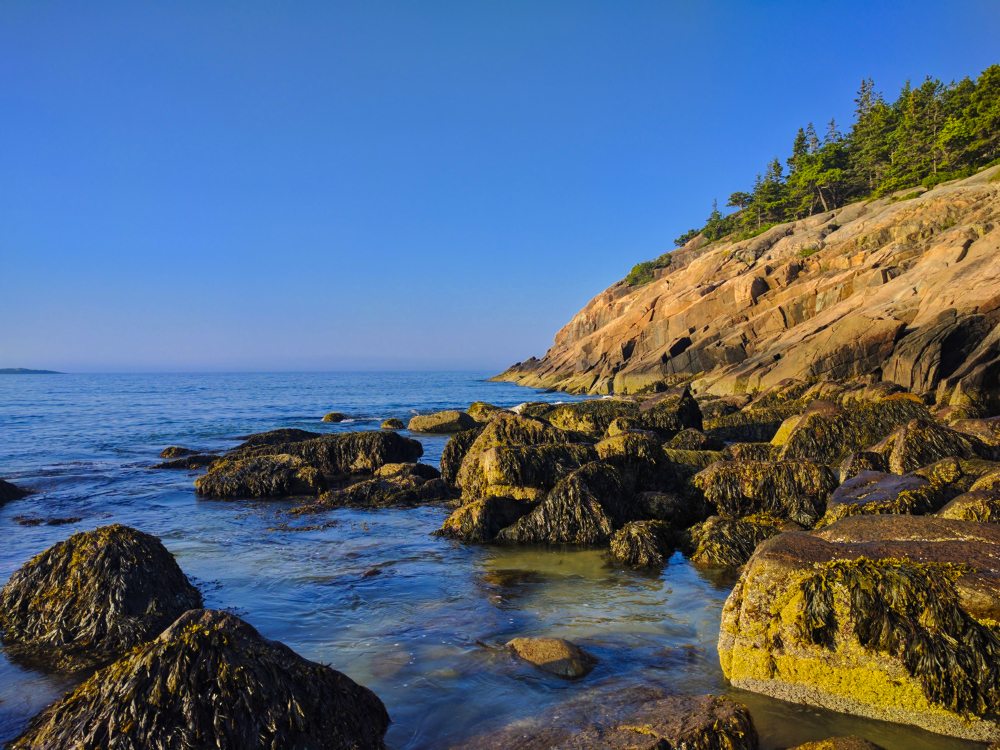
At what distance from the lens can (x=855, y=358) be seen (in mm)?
27453

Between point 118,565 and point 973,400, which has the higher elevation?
point 973,400

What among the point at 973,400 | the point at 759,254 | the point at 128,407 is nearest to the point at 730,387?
the point at 973,400

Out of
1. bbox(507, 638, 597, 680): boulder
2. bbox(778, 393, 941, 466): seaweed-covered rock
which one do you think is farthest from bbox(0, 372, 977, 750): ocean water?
bbox(778, 393, 941, 466): seaweed-covered rock

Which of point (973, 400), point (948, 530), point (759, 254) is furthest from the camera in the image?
point (759, 254)

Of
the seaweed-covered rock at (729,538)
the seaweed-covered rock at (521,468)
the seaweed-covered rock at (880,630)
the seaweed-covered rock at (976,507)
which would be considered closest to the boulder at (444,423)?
the seaweed-covered rock at (521,468)

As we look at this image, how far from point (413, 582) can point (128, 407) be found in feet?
157

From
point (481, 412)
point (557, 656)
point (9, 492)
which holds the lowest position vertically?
point (9, 492)

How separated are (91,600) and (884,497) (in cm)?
1002

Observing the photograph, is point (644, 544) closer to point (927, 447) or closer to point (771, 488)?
point (771, 488)

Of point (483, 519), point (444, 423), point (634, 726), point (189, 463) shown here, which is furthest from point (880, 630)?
point (444, 423)

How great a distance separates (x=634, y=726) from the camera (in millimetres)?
4383

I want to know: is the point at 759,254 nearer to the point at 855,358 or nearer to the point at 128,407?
the point at 855,358

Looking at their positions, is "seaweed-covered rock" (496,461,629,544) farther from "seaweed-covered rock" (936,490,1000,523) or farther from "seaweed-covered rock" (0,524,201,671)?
"seaweed-covered rock" (0,524,201,671)

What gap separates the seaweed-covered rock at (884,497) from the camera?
8.09 m
